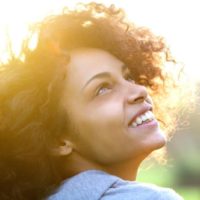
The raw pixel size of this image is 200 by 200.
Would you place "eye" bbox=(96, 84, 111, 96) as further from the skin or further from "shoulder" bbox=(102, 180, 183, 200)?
"shoulder" bbox=(102, 180, 183, 200)

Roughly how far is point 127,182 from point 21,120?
44 cm

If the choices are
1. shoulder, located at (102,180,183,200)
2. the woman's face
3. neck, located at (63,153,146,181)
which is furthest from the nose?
shoulder, located at (102,180,183,200)

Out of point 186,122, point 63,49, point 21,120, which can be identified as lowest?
point 186,122

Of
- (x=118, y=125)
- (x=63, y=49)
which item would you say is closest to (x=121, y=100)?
(x=118, y=125)

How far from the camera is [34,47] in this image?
2.49m

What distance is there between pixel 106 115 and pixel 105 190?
280 millimetres

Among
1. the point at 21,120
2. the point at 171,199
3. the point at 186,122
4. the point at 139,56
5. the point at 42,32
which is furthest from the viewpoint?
the point at 186,122

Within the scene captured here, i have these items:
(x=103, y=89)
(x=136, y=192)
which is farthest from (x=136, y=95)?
(x=136, y=192)

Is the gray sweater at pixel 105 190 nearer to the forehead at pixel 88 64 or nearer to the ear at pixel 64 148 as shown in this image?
the ear at pixel 64 148

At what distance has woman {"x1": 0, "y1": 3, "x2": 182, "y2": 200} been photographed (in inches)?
92.6

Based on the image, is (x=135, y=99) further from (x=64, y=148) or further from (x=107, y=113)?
(x=64, y=148)

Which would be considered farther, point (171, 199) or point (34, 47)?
point (34, 47)

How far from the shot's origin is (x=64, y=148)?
2424mm

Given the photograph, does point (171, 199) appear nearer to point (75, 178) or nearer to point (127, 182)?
point (127, 182)
